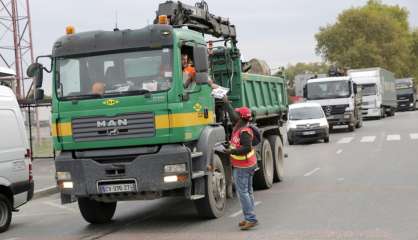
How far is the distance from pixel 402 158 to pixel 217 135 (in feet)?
34.0

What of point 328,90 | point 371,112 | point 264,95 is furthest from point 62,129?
point 371,112

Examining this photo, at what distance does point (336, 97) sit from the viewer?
34.5 metres

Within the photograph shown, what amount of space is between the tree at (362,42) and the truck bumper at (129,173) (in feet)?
253

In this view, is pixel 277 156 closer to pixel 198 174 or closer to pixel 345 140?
pixel 198 174

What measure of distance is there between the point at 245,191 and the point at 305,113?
19.5 m

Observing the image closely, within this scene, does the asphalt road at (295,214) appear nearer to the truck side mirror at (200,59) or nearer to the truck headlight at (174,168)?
the truck headlight at (174,168)

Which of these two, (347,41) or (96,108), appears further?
(347,41)

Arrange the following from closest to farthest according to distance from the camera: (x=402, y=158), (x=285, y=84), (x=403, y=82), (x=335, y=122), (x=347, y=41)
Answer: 1. (x=285, y=84)
2. (x=402, y=158)
3. (x=335, y=122)
4. (x=403, y=82)
5. (x=347, y=41)

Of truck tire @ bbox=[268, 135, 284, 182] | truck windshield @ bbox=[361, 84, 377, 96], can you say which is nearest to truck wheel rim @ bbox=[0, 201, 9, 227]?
truck tire @ bbox=[268, 135, 284, 182]

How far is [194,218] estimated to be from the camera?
1116cm

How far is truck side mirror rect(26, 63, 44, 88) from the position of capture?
10773 mm

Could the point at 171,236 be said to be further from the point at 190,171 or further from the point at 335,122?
the point at 335,122

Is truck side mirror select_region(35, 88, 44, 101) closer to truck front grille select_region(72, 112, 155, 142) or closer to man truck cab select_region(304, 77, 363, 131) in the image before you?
truck front grille select_region(72, 112, 155, 142)

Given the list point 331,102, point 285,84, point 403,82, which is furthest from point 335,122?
point 403,82
